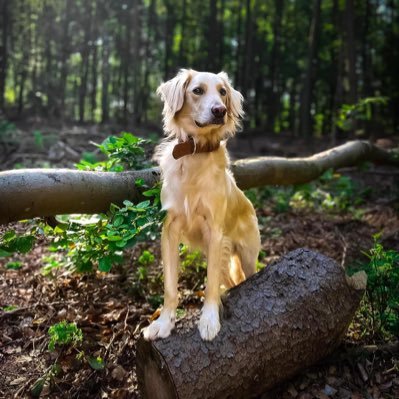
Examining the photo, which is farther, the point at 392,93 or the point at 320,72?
the point at 320,72

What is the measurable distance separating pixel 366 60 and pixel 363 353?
25783mm

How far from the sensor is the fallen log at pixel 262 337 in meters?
2.86

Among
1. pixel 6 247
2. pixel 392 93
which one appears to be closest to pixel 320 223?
pixel 6 247

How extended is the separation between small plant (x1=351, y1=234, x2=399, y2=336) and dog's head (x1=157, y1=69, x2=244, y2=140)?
1705 mm

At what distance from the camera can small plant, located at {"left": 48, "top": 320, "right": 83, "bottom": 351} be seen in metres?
3.50

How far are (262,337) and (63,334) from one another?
161cm

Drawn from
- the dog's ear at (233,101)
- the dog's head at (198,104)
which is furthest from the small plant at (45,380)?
the dog's ear at (233,101)

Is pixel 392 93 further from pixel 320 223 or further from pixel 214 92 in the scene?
pixel 214 92

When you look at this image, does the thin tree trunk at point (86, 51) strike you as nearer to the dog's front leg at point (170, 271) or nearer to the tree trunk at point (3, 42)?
the tree trunk at point (3, 42)

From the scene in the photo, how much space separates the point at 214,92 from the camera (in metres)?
3.35

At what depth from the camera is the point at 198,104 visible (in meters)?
3.31

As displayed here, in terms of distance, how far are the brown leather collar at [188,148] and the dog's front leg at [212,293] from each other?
64 centimetres

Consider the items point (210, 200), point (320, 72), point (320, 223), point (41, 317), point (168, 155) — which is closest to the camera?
point (210, 200)

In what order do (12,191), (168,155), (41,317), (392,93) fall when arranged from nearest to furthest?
(12,191), (168,155), (41,317), (392,93)
